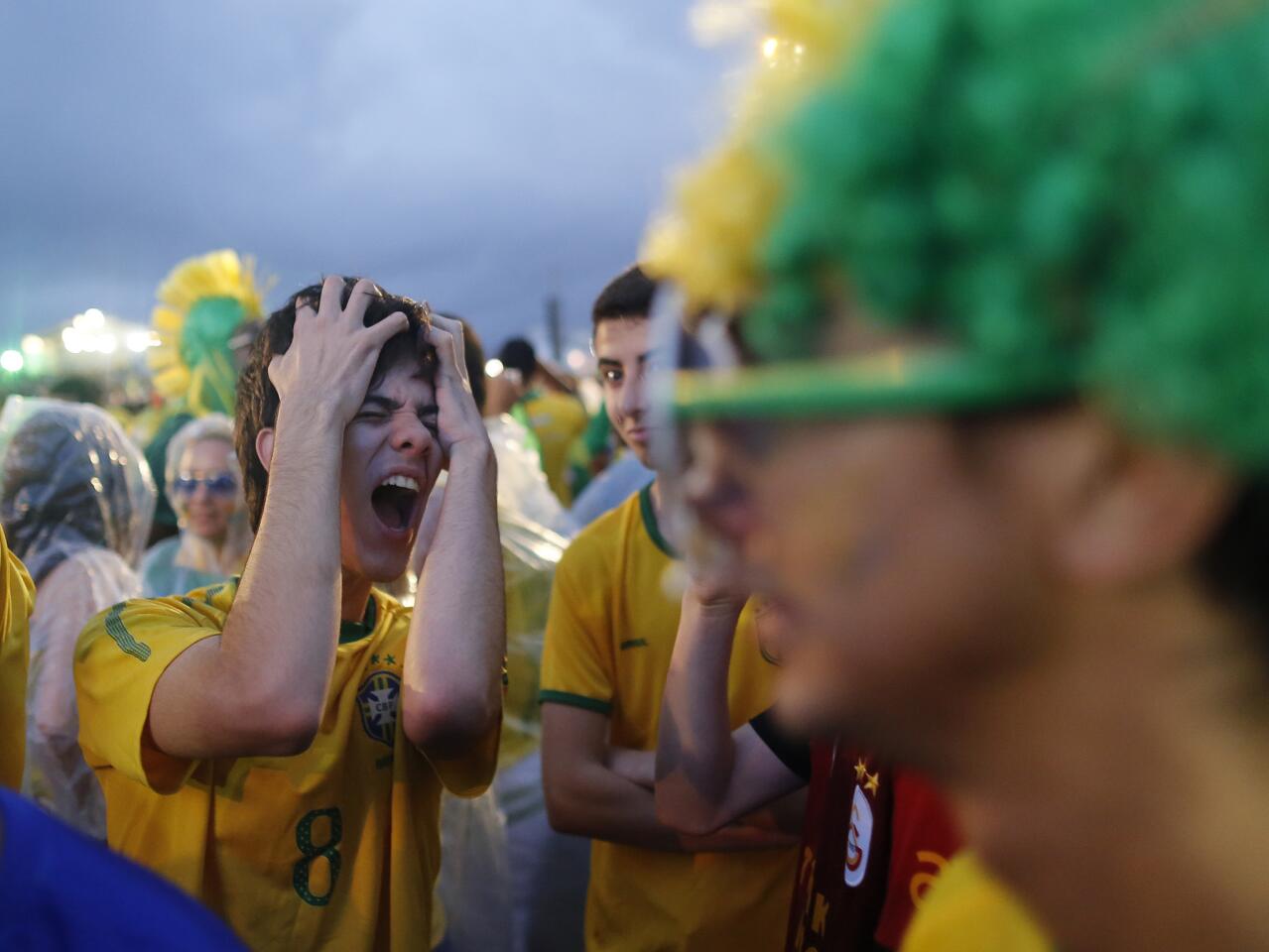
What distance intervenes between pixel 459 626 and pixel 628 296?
1.47 meters

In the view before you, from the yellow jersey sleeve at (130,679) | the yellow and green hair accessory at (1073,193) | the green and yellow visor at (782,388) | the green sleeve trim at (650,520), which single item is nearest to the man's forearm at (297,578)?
the yellow jersey sleeve at (130,679)

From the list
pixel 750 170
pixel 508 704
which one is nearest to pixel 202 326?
pixel 508 704

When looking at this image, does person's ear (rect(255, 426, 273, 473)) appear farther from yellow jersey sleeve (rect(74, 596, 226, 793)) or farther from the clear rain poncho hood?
the clear rain poncho hood

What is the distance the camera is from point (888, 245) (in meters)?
0.74

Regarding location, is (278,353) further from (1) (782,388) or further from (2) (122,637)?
(1) (782,388)

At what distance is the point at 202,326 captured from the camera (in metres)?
5.73

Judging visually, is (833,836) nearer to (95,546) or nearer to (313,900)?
(313,900)

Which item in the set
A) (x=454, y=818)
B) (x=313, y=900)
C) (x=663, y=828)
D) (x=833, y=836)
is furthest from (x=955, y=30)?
(x=454, y=818)

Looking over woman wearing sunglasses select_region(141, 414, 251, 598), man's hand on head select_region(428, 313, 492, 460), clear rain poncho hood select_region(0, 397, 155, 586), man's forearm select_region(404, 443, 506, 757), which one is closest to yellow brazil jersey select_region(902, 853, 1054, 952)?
man's forearm select_region(404, 443, 506, 757)

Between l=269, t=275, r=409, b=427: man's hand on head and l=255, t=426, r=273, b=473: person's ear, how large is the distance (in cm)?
20

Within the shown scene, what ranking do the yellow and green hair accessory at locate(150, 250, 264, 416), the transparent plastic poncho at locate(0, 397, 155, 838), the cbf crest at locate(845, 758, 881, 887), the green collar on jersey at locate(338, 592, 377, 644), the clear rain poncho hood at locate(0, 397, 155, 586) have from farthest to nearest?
the yellow and green hair accessory at locate(150, 250, 264, 416) → the clear rain poncho hood at locate(0, 397, 155, 586) → the transparent plastic poncho at locate(0, 397, 155, 838) → the green collar on jersey at locate(338, 592, 377, 644) → the cbf crest at locate(845, 758, 881, 887)

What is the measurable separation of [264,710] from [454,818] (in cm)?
193

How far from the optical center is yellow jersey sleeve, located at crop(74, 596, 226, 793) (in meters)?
1.99

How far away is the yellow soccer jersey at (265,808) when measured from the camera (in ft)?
6.73
